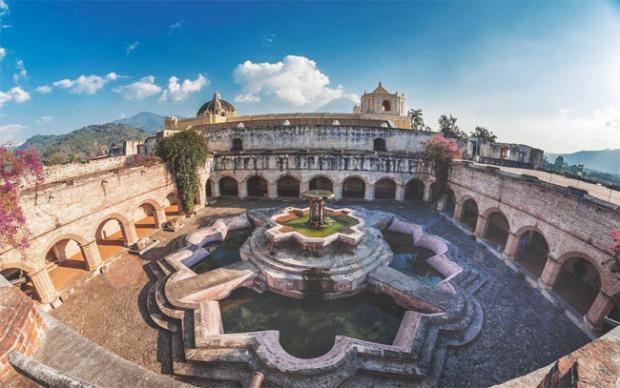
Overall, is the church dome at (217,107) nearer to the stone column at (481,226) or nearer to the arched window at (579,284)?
the stone column at (481,226)

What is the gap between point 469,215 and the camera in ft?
62.4

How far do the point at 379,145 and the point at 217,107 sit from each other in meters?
24.4

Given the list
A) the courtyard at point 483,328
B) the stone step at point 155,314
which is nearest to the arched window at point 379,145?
the courtyard at point 483,328

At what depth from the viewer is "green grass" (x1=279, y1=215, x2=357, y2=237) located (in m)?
13.2

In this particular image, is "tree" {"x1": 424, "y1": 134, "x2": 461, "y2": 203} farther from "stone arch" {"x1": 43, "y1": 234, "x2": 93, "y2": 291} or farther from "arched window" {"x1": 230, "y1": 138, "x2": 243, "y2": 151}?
"stone arch" {"x1": 43, "y1": 234, "x2": 93, "y2": 291}

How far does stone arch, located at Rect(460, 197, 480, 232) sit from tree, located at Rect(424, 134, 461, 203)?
1.95 meters

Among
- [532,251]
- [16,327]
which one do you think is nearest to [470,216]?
[532,251]

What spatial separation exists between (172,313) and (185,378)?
8.11ft

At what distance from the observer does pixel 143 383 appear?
243 cm

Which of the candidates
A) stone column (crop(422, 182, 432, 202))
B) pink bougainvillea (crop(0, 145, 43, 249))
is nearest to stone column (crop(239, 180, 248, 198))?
pink bougainvillea (crop(0, 145, 43, 249))

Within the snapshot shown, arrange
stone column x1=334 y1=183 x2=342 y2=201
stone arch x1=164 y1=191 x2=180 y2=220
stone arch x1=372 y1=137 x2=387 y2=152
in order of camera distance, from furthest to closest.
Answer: stone arch x1=372 y1=137 x2=387 y2=152
stone column x1=334 y1=183 x2=342 y2=201
stone arch x1=164 y1=191 x2=180 y2=220

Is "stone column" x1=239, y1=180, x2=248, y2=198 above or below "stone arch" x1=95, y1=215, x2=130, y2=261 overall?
above

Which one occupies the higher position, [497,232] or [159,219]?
[159,219]

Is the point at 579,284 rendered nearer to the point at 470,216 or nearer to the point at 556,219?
the point at 556,219
